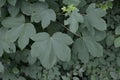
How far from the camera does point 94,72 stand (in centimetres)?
239

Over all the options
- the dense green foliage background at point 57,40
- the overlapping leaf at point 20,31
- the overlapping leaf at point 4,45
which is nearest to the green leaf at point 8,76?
the dense green foliage background at point 57,40

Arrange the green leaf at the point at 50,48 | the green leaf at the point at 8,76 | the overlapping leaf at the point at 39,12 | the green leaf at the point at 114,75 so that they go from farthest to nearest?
the green leaf at the point at 114,75 → the green leaf at the point at 8,76 → the overlapping leaf at the point at 39,12 → the green leaf at the point at 50,48

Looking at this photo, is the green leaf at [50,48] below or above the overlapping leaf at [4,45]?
above

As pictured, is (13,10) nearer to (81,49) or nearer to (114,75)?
(81,49)

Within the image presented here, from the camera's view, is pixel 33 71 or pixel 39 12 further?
pixel 33 71

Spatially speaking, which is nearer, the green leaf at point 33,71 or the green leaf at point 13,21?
Result: the green leaf at point 13,21

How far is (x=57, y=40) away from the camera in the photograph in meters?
1.91

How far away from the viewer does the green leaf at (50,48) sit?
188 centimetres

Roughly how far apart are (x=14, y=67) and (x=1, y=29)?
0.34 m

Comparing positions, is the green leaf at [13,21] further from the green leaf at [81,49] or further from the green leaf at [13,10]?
the green leaf at [81,49]

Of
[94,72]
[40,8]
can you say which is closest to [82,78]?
[94,72]

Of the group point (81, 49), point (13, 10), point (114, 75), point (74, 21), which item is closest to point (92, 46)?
point (81, 49)

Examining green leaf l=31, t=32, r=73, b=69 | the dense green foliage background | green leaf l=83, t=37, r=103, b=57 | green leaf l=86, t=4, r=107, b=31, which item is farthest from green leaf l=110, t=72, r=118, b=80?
green leaf l=31, t=32, r=73, b=69

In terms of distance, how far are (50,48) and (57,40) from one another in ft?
0.25
